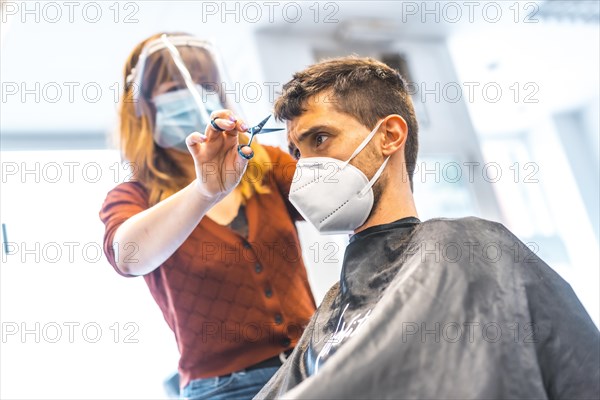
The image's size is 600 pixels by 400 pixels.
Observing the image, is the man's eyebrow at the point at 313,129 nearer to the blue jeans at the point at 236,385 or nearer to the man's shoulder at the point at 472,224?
the man's shoulder at the point at 472,224

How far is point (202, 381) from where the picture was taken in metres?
1.58

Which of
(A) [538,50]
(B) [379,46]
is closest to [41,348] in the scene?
(B) [379,46]

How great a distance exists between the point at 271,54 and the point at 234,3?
17.0 inches

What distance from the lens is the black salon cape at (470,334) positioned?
38.5 inches

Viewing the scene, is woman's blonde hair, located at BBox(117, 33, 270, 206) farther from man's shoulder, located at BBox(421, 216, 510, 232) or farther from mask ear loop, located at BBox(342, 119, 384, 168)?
man's shoulder, located at BBox(421, 216, 510, 232)

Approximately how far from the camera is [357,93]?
154cm

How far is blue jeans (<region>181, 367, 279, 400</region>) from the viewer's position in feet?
5.06

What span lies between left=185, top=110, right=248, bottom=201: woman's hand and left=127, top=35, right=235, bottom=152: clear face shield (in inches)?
15.3

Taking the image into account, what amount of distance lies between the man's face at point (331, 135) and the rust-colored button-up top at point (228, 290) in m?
0.32

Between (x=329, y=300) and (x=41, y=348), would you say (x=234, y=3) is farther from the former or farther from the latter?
(x=329, y=300)

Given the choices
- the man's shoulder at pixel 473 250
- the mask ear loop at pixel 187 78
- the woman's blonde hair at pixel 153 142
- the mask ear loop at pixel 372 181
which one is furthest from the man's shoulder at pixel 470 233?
the mask ear loop at pixel 187 78

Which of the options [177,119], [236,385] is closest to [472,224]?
[236,385]

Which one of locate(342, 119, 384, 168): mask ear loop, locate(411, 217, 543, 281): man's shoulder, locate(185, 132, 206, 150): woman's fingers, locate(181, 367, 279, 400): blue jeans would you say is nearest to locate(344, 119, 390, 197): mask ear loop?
locate(342, 119, 384, 168): mask ear loop

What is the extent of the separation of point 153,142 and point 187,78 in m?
0.22
